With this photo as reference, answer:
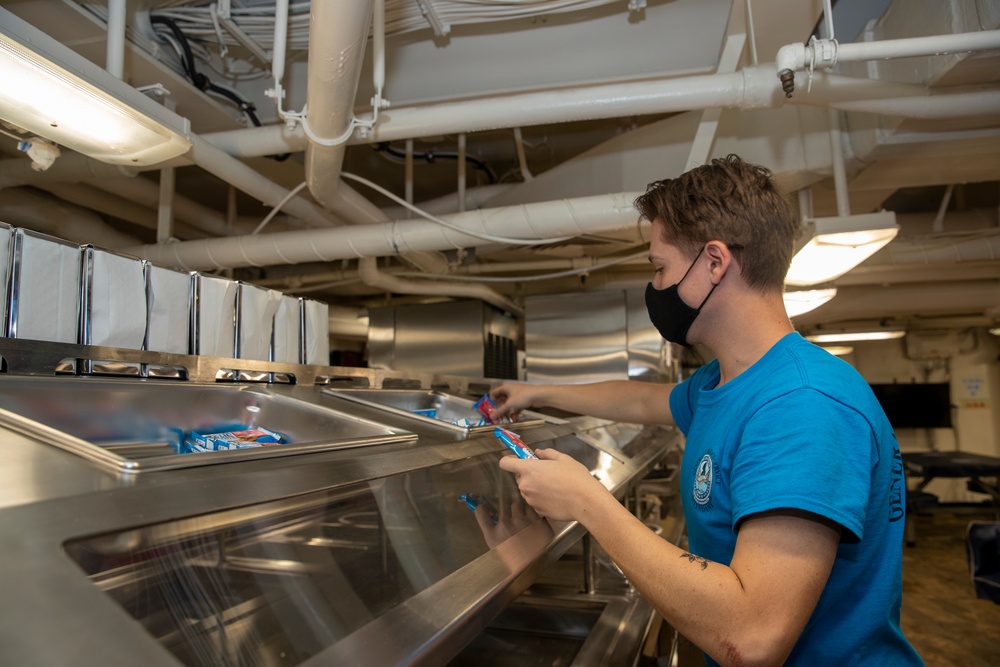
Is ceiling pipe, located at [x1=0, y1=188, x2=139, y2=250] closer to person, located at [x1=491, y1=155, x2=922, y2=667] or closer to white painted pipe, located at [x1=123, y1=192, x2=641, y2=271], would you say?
white painted pipe, located at [x1=123, y1=192, x2=641, y2=271]

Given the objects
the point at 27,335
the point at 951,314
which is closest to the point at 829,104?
the point at 27,335

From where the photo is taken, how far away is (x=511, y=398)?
70.4 inches

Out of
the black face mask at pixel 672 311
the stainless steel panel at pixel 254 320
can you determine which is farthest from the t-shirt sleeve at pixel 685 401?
the stainless steel panel at pixel 254 320

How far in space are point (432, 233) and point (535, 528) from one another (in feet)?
5.82

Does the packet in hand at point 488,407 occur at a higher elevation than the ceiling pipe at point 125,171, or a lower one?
lower

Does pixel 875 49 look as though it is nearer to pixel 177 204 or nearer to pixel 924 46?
pixel 924 46

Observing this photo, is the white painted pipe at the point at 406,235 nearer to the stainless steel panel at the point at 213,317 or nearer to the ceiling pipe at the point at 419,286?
the ceiling pipe at the point at 419,286

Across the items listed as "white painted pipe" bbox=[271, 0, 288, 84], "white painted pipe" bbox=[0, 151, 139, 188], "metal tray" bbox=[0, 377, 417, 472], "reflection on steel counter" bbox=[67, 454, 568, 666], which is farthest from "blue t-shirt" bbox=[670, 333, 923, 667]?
A: "white painted pipe" bbox=[0, 151, 139, 188]

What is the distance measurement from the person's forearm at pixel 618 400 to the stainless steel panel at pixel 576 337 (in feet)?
8.06

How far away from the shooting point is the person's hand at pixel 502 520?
1.06 metres

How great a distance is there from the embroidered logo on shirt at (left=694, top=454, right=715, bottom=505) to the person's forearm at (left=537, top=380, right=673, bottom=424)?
553 mm

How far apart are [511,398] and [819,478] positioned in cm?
107

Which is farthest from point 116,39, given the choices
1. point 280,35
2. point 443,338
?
point 443,338

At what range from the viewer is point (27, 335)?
1016 mm
